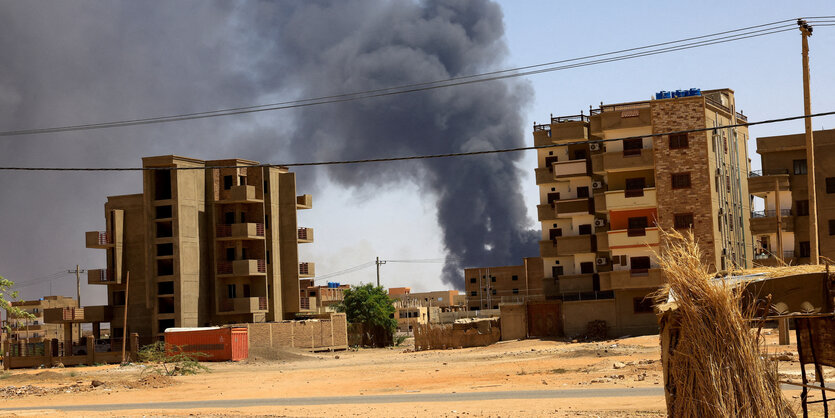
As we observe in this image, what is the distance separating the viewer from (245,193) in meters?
85.8

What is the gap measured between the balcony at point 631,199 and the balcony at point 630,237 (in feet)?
6.18

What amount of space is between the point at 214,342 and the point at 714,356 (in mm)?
60444

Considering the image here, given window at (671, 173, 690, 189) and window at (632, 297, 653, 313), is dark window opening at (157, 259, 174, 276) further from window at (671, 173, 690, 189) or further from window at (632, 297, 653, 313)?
window at (671, 173, 690, 189)

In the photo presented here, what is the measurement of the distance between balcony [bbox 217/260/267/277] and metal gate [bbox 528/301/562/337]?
26337 millimetres

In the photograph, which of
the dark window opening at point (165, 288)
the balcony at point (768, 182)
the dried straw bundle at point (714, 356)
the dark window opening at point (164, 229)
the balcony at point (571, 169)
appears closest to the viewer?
the dried straw bundle at point (714, 356)

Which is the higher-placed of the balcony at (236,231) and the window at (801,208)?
the balcony at (236,231)

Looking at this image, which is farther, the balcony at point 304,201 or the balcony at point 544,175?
the balcony at point 304,201

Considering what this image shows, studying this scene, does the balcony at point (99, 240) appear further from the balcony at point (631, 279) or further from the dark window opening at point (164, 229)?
the balcony at point (631, 279)

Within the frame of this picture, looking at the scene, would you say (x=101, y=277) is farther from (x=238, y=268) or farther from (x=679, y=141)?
(x=679, y=141)

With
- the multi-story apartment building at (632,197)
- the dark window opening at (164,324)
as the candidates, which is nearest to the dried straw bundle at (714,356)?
the multi-story apartment building at (632,197)

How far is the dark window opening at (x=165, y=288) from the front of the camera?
274 feet

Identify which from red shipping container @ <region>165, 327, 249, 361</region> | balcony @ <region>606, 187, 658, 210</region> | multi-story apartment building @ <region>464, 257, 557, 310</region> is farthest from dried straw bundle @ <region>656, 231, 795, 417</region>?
multi-story apartment building @ <region>464, 257, 557, 310</region>

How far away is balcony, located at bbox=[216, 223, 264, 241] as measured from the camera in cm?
8575

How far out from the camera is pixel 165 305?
277ft
